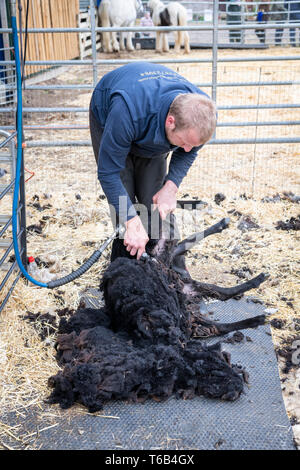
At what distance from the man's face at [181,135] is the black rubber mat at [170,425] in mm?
1322

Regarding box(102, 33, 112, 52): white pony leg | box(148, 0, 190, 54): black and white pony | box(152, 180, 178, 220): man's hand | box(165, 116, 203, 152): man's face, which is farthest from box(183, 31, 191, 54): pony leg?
box(165, 116, 203, 152): man's face

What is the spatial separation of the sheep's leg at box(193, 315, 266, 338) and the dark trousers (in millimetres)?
605

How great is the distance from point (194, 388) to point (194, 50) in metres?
14.8

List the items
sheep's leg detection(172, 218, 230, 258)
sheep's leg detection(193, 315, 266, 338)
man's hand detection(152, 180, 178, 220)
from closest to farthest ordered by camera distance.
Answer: sheep's leg detection(193, 315, 266, 338)
man's hand detection(152, 180, 178, 220)
sheep's leg detection(172, 218, 230, 258)

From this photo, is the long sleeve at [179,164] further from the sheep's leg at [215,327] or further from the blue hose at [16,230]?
the sheep's leg at [215,327]

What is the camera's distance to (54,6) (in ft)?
39.0

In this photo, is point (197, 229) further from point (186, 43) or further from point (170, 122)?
point (186, 43)

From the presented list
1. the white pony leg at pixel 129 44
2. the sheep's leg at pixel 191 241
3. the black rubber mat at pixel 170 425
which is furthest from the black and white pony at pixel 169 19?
the black rubber mat at pixel 170 425

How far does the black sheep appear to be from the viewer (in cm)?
249

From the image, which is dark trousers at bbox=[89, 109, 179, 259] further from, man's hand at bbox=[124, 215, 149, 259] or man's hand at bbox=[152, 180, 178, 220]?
man's hand at bbox=[124, 215, 149, 259]

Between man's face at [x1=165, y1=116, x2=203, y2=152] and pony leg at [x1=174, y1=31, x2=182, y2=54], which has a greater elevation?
man's face at [x1=165, y1=116, x2=203, y2=152]

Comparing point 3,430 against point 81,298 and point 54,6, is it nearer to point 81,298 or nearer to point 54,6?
point 81,298

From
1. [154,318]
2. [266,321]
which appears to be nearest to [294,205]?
[266,321]
